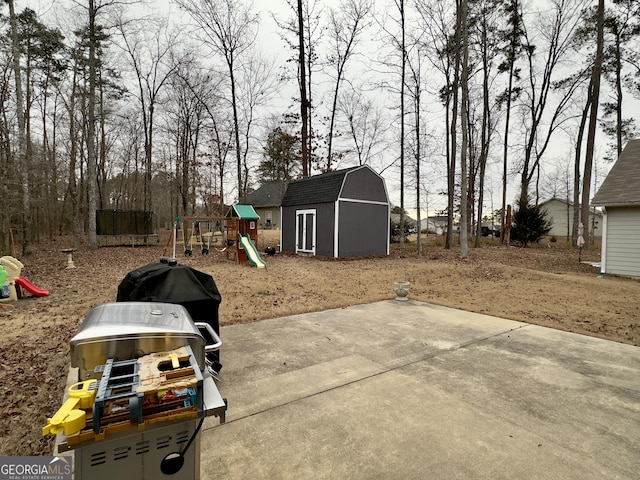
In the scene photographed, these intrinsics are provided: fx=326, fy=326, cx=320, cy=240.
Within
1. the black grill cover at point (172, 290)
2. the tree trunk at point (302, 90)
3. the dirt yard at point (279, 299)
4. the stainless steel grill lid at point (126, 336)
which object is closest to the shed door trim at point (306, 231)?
the dirt yard at point (279, 299)

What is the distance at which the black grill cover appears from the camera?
269 centimetres

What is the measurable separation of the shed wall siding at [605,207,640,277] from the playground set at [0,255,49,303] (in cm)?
1499

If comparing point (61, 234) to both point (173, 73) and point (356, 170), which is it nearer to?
point (173, 73)

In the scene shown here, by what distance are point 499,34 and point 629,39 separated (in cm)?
602

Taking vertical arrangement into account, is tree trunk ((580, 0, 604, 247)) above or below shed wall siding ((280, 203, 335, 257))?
above

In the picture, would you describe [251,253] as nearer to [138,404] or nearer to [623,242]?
[138,404]

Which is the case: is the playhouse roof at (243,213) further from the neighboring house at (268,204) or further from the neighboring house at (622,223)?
the neighboring house at (268,204)

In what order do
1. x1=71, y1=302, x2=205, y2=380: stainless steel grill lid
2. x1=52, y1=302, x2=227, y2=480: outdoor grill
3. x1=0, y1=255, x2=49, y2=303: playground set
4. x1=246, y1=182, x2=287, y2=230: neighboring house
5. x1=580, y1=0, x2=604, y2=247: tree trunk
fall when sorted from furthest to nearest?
x1=246, y1=182, x2=287, y2=230: neighboring house → x1=580, y1=0, x2=604, y2=247: tree trunk → x1=0, y1=255, x2=49, y2=303: playground set → x1=71, y1=302, x2=205, y2=380: stainless steel grill lid → x1=52, y1=302, x2=227, y2=480: outdoor grill

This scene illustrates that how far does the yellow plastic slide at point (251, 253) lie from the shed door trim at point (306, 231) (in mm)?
3060

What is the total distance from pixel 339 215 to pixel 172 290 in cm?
1101

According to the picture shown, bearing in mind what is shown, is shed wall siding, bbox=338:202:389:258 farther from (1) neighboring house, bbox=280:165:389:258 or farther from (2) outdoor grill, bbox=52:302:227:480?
(2) outdoor grill, bbox=52:302:227:480

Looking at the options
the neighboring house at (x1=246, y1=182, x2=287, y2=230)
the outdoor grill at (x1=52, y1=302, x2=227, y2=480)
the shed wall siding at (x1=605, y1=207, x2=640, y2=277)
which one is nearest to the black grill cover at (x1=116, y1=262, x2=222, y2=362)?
the outdoor grill at (x1=52, y1=302, x2=227, y2=480)

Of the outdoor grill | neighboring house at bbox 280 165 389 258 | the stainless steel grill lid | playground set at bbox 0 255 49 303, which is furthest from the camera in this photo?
neighboring house at bbox 280 165 389 258

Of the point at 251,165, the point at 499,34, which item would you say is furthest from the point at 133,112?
the point at 499,34
